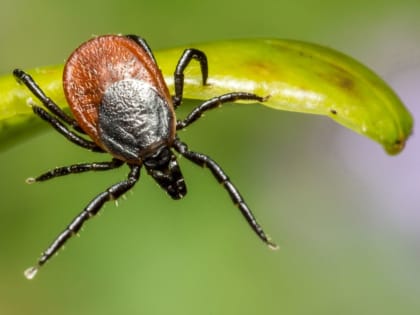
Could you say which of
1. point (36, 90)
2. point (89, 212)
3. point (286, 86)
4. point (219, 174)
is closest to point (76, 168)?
point (89, 212)

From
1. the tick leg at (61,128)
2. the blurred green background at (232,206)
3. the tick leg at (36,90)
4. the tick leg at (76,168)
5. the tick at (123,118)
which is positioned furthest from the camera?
the blurred green background at (232,206)

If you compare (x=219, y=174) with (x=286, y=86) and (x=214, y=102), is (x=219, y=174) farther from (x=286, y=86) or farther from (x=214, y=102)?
(x=286, y=86)

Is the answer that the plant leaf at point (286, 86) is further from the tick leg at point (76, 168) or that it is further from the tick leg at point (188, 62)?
the tick leg at point (76, 168)

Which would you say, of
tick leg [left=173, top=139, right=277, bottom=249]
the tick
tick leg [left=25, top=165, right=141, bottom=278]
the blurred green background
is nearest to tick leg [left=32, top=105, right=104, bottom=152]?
the tick

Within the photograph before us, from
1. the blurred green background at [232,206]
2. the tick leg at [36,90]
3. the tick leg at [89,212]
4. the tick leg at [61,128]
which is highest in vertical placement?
the tick leg at [36,90]

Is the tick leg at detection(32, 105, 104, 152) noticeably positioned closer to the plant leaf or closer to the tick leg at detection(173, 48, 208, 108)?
the plant leaf

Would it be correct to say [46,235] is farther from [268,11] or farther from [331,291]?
[268,11]

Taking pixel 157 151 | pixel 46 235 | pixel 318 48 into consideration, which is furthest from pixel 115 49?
pixel 46 235

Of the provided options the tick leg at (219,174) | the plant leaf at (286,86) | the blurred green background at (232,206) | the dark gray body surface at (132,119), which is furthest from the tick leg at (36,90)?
the blurred green background at (232,206)
